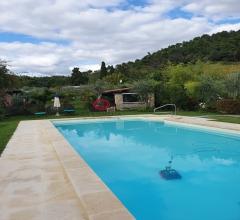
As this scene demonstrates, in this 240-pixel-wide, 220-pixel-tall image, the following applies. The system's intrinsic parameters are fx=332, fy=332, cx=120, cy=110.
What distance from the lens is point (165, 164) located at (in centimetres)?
909

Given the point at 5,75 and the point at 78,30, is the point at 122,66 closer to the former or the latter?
the point at 78,30

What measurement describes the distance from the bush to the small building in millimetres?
6047

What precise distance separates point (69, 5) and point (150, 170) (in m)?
9.27

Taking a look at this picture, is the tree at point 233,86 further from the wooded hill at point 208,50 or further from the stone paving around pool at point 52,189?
the wooded hill at point 208,50

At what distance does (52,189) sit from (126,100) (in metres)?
21.3

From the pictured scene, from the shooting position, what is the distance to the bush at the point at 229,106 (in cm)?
2022

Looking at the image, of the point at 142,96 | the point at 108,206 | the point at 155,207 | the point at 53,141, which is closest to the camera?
the point at 108,206

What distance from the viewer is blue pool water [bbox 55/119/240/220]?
18.7 feet

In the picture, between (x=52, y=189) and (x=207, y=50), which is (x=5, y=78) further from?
(x=207, y=50)

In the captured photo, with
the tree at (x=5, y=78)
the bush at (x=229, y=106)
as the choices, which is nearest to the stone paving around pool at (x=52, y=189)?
the tree at (x=5, y=78)

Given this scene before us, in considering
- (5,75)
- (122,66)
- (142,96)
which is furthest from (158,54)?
(5,75)

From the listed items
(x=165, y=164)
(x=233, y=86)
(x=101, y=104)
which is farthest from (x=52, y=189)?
(x=101, y=104)

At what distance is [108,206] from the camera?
4.29 metres

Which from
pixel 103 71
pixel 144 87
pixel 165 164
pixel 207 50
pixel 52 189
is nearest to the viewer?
pixel 52 189
